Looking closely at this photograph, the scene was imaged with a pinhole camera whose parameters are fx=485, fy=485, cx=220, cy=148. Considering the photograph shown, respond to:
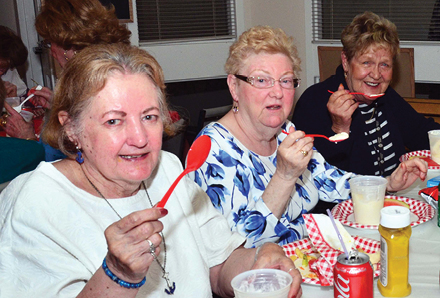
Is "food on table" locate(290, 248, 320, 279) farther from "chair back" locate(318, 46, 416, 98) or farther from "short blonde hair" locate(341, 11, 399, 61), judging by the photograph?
"chair back" locate(318, 46, 416, 98)

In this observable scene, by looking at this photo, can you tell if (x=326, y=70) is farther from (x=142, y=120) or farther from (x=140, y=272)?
(x=140, y=272)

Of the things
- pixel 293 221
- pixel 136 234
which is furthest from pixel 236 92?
pixel 136 234

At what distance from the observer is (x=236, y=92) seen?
1.94m

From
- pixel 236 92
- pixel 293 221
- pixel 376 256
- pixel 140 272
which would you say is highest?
pixel 236 92

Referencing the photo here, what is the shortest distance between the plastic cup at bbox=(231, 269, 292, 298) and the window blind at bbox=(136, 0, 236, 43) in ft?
11.1

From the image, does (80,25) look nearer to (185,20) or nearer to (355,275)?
(355,275)

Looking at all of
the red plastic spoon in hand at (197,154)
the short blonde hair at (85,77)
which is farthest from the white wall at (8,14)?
the red plastic spoon in hand at (197,154)

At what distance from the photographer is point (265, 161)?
6.23 feet

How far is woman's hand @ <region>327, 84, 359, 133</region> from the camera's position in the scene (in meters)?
2.27

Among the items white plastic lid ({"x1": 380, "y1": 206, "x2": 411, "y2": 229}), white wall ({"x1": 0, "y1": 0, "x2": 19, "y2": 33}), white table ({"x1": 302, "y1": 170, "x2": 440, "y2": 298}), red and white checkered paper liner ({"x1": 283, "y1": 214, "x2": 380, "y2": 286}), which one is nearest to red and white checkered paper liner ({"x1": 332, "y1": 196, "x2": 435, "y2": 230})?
white table ({"x1": 302, "y1": 170, "x2": 440, "y2": 298})

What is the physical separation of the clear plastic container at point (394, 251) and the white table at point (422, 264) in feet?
0.11

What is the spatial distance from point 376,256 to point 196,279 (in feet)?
1.61

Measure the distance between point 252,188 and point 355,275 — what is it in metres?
0.82

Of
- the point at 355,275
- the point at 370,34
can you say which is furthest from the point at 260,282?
the point at 370,34
